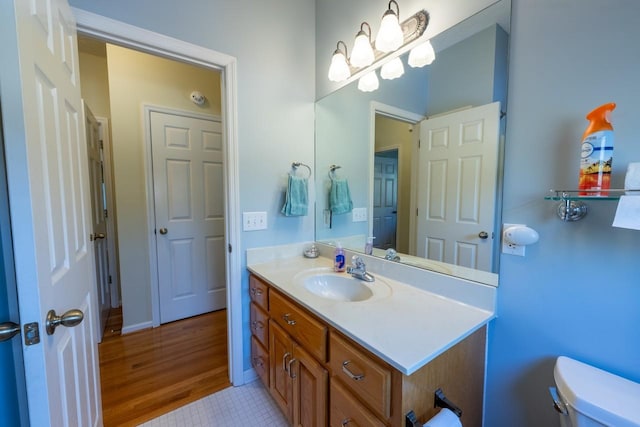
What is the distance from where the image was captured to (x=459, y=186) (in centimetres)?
113

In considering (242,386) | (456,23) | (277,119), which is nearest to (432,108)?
(456,23)

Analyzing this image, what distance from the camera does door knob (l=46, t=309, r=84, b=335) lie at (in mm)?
688

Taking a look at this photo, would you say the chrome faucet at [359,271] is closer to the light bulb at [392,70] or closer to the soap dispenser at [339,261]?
the soap dispenser at [339,261]

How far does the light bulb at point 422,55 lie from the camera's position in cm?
120

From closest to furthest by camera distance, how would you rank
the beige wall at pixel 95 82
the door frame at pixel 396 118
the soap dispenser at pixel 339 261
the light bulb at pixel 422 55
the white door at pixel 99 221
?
1. the light bulb at pixel 422 55
2. the door frame at pixel 396 118
3. the soap dispenser at pixel 339 261
4. the white door at pixel 99 221
5. the beige wall at pixel 95 82

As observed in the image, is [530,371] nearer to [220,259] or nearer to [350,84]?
[350,84]

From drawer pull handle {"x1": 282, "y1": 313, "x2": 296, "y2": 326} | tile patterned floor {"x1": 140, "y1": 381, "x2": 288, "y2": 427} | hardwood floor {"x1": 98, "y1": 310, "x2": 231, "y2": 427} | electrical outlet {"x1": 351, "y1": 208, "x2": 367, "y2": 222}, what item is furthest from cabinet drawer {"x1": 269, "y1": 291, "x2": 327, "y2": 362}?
hardwood floor {"x1": 98, "y1": 310, "x2": 231, "y2": 427}

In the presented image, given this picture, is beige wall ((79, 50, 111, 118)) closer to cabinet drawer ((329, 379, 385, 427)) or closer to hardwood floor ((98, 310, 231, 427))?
hardwood floor ((98, 310, 231, 427))

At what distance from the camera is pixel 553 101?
32.9 inches

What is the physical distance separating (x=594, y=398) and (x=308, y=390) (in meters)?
0.93

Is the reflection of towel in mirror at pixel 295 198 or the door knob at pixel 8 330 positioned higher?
the reflection of towel in mirror at pixel 295 198

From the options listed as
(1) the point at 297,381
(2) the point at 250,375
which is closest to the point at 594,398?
(1) the point at 297,381

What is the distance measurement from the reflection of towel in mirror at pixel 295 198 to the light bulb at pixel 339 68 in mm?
694

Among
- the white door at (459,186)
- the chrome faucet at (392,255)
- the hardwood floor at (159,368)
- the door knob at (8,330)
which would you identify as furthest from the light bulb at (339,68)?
the hardwood floor at (159,368)
